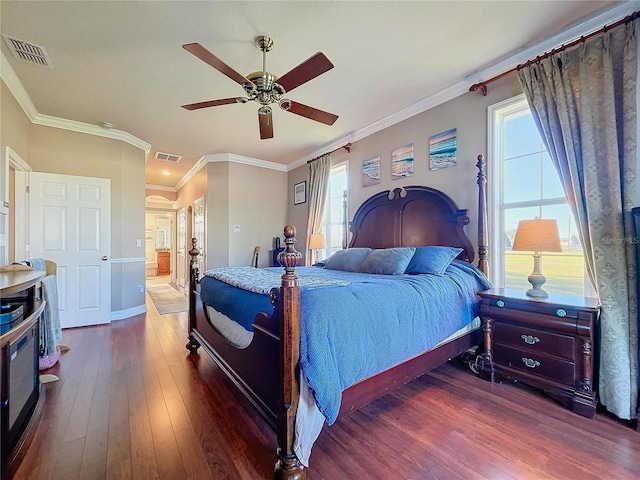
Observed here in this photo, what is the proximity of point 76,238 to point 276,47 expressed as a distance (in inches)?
146

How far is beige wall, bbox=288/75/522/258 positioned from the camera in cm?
283

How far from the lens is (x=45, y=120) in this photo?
12.1 feet

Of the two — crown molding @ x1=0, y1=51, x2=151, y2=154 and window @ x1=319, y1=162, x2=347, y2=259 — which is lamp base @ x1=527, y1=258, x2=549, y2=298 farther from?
crown molding @ x1=0, y1=51, x2=151, y2=154

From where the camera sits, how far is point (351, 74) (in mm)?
2777

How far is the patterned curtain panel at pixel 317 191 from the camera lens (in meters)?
4.87

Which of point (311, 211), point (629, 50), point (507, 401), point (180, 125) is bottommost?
point (507, 401)

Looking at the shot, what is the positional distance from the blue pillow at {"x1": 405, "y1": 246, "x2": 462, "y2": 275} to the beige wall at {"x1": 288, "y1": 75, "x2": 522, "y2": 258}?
437 millimetres

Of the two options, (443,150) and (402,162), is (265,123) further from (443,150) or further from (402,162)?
(443,150)

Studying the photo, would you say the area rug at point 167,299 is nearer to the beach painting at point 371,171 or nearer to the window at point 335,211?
the window at point 335,211

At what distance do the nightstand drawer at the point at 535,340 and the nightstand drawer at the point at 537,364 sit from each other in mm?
39

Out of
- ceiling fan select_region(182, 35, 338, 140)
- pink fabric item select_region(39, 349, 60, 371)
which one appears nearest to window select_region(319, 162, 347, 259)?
ceiling fan select_region(182, 35, 338, 140)

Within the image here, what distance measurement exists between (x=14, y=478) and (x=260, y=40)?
307 centimetres

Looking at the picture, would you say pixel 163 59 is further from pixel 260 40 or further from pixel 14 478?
pixel 14 478

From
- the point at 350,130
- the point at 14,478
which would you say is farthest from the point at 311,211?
the point at 14,478
